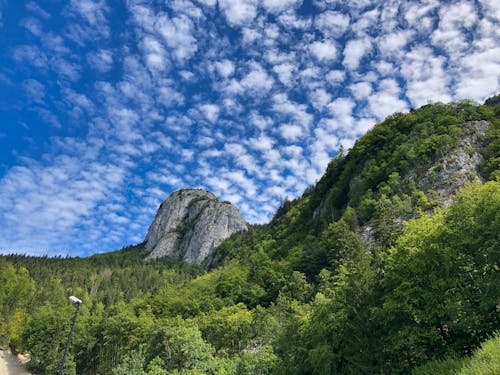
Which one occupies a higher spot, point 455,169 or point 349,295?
point 455,169

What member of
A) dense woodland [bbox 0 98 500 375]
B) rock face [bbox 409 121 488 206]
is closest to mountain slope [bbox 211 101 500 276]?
rock face [bbox 409 121 488 206]

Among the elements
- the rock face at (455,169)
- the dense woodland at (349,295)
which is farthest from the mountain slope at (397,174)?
the dense woodland at (349,295)

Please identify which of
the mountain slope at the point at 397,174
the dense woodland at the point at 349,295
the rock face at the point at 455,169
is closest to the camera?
the dense woodland at the point at 349,295

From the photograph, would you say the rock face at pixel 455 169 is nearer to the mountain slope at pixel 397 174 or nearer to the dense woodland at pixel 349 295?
the mountain slope at pixel 397 174

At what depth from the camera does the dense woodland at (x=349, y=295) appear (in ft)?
74.9

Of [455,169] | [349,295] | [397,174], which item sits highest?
[397,174]

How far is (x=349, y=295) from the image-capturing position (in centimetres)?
2786

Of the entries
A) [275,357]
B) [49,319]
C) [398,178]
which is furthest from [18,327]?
[398,178]

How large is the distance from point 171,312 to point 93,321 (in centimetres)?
1954

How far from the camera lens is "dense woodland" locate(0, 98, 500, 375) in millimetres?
22844

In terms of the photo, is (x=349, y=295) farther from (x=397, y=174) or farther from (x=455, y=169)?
(x=397, y=174)

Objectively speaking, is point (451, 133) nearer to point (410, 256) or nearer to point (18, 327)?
point (410, 256)

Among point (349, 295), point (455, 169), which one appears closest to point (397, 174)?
point (455, 169)

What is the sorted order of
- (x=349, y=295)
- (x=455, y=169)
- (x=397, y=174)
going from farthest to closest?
(x=397, y=174) < (x=455, y=169) < (x=349, y=295)
